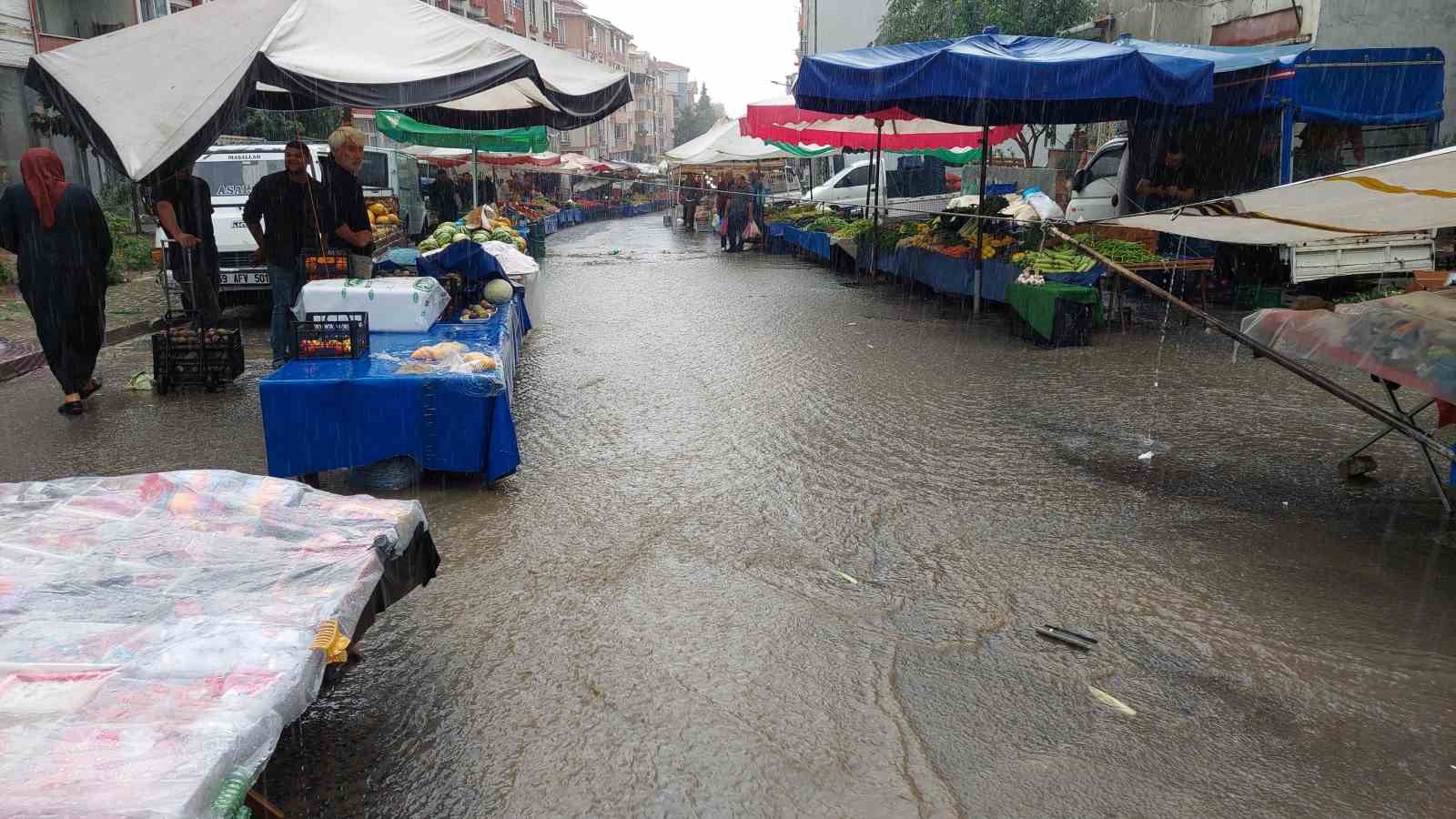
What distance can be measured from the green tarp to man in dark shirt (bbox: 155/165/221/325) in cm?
804

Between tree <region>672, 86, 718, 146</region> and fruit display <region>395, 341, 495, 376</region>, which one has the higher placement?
tree <region>672, 86, 718, 146</region>

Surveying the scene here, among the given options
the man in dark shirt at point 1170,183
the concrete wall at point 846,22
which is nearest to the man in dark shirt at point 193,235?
the man in dark shirt at point 1170,183

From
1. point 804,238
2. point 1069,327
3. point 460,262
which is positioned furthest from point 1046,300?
point 804,238

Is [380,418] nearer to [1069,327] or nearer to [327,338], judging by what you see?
[327,338]

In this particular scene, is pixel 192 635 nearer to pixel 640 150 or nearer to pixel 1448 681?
pixel 1448 681

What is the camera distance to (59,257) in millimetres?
7410

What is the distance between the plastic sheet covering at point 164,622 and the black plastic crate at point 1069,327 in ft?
27.3

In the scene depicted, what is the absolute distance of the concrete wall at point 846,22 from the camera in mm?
50719

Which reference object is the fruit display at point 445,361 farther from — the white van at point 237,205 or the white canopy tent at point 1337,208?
the white van at point 237,205

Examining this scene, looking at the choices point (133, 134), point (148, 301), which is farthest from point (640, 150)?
point (133, 134)

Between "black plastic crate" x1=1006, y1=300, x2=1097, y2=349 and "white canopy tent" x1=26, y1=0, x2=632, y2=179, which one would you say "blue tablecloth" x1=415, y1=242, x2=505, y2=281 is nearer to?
"white canopy tent" x1=26, y1=0, x2=632, y2=179

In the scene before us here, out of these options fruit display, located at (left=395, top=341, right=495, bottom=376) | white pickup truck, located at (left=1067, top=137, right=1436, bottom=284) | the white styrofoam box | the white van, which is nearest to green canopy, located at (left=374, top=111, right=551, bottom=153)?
the white van

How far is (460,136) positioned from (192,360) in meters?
9.62

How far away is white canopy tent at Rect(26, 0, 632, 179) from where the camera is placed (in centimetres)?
582
